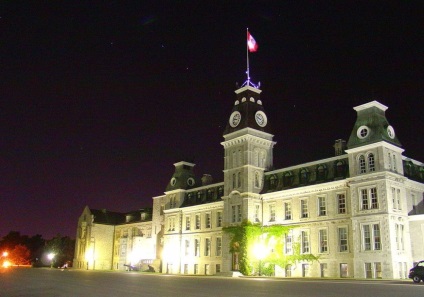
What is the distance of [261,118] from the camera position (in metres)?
62.6

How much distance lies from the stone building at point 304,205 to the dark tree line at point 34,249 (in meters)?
37.0

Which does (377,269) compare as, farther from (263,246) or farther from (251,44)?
(251,44)

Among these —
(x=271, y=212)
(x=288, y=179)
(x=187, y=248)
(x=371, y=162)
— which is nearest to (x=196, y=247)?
(x=187, y=248)

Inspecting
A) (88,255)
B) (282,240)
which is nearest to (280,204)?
(282,240)

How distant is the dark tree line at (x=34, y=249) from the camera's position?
111 metres

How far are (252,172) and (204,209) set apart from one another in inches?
516

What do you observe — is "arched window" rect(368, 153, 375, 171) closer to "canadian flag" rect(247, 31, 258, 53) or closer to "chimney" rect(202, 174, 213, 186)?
"canadian flag" rect(247, 31, 258, 53)

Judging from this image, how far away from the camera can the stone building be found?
44.6 metres

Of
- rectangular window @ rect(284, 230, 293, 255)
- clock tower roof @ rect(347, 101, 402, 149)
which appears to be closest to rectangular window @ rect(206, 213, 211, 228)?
rectangular window @ rect(284, 230, 293, 255)

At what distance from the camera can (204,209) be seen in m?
68.8

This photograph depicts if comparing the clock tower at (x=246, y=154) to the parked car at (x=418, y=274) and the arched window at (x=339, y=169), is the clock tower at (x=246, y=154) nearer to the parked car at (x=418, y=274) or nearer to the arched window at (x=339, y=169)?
the arched window at (x=339, y=169)

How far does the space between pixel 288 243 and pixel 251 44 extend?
2580cm

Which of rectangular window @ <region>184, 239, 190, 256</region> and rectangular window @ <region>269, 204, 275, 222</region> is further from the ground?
rectangular window @ <region>269, 204, 275, 222</region>

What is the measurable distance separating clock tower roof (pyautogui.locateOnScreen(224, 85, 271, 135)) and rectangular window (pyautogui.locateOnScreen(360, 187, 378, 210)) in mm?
19506
